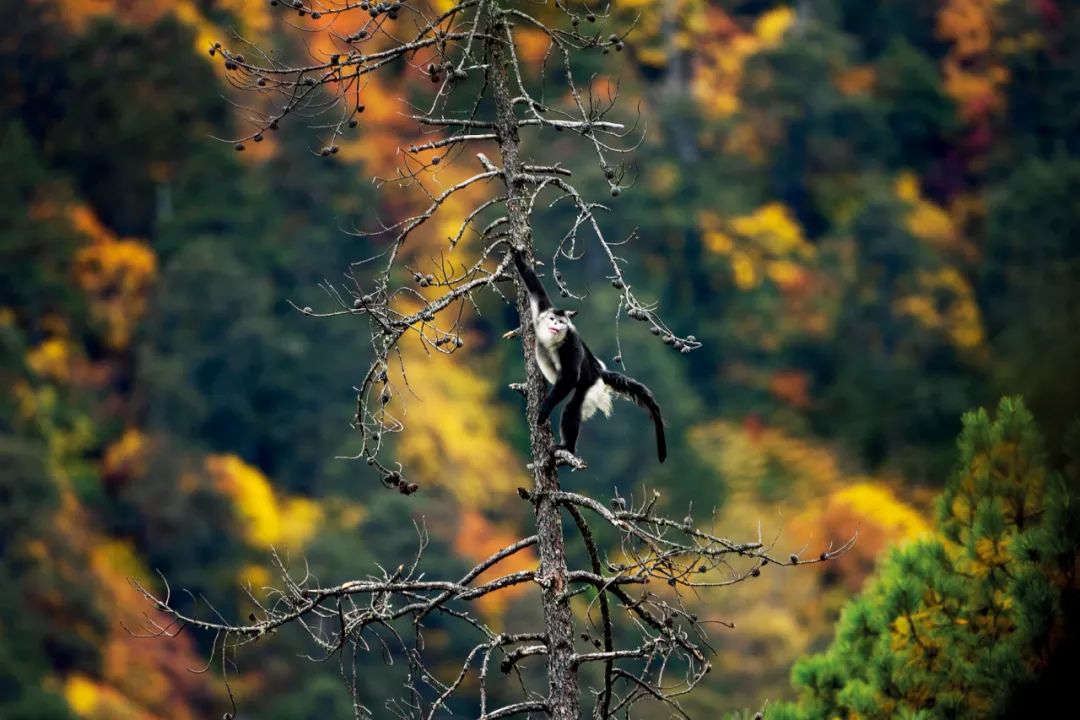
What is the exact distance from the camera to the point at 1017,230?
4956 centimetres

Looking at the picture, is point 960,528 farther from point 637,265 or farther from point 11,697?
point 637,265

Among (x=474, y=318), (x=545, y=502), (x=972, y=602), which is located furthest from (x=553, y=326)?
(x=474, y=318)

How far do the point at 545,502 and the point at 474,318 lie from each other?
112ft

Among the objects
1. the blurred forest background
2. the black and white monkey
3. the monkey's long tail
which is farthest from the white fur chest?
the blurred forest background

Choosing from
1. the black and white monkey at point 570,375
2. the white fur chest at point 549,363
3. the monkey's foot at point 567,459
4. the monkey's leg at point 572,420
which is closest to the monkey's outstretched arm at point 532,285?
the black and white monkey at point 570,375

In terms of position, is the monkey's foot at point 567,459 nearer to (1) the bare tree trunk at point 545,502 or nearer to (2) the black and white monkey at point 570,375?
(1) the bare tree trunk at point 545,502

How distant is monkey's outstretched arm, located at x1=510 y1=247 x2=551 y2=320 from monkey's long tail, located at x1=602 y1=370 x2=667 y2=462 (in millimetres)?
530

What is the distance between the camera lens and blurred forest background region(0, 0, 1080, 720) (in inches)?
1511

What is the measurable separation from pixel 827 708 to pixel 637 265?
41613mm

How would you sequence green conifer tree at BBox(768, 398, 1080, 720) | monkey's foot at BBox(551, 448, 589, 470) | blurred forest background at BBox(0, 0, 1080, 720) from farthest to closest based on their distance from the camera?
blurred forest background at BBox(0, 0, 1080, 720) → green conifer tree at BBox(768, 398, 1080, 720) → monkey's foot at BBox(551, 448, 589, 470)

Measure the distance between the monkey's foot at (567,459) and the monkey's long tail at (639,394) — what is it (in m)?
0.99

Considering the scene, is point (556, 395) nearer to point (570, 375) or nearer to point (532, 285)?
point (570, 375)

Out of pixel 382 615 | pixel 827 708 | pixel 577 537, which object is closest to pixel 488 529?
pixel 577 537

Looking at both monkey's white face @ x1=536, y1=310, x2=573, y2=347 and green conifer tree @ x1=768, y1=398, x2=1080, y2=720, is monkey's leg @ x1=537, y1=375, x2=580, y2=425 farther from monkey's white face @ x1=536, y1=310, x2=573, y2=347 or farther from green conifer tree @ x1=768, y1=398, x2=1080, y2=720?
green conifer tree @ x1=768, y1=398, x2=1080, y2=720
